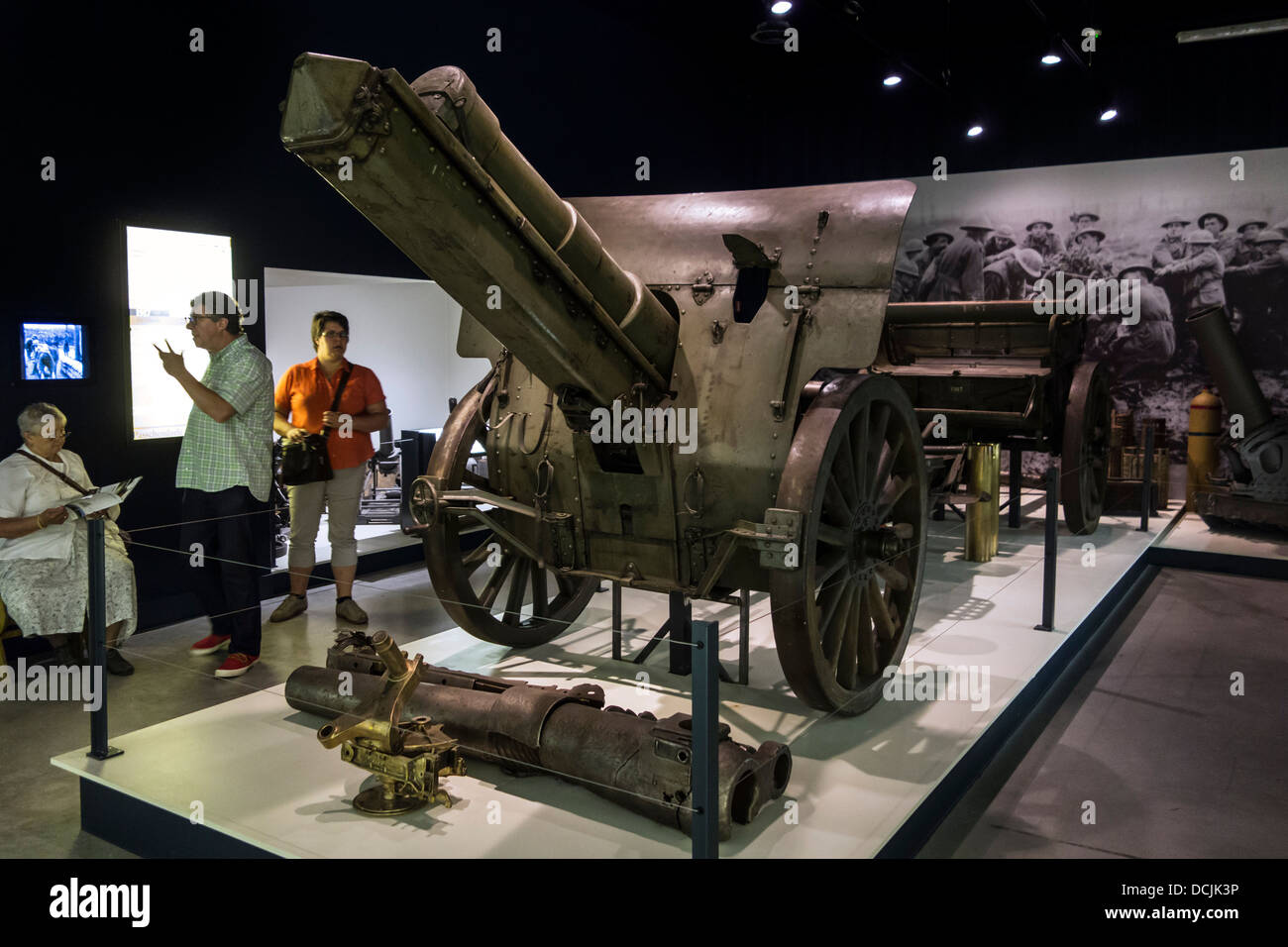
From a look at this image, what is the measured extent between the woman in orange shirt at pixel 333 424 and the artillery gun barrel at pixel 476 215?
2357 millimetres

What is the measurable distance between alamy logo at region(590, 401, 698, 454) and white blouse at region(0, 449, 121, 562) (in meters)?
2.62

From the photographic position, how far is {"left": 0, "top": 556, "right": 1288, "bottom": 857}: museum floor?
3.85m

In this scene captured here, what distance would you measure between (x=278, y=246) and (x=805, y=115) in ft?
24.3

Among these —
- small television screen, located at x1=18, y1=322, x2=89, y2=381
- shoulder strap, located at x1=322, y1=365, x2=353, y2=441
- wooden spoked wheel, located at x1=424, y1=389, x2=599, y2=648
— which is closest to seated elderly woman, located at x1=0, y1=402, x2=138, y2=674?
small television screen, located at x1=18, y1=322, x2=89, y2=381

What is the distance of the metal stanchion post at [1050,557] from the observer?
5.45 m

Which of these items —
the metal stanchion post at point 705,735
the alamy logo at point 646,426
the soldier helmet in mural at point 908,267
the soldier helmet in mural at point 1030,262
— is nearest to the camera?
the metal stanchion post at point 705,735

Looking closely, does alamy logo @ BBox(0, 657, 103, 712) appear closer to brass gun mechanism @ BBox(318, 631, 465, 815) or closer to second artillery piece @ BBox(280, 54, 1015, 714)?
second artillery piece @ BBox(280, 54, 1015, 714)

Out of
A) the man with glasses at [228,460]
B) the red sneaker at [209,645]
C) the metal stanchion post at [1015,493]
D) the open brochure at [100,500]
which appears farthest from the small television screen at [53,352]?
the metal stanchion post at [1015,493]

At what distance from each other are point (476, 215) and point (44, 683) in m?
3.62

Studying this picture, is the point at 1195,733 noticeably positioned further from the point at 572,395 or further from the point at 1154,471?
the point at 1154,471

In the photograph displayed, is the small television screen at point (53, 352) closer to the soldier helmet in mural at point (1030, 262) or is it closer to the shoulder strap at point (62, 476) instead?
the shoulder strap at point (62, 476)

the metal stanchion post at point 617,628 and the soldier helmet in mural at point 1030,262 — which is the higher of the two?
the soldier helmet in mural at point 1030,262

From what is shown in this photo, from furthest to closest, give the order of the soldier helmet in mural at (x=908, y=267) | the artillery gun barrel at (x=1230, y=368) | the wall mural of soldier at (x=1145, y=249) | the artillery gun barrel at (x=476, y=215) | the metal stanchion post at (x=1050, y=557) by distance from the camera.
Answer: the soldier helmet in mural at (x=908, y=267) → the wall mural of soldier at (x=1145, y=249) → the artillery gun barrel at (x=1230, y=368) → the metal stanchion post at (x=1050, y=557) → the artillery gun barrel at (x=476, y=215)

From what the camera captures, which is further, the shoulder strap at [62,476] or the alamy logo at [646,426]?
the shoulder strap at [62,476]
